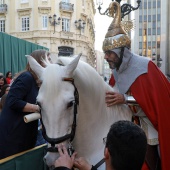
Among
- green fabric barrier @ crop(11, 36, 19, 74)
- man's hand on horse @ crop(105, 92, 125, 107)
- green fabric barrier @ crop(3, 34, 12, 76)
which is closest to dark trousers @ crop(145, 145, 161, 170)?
man's hand on horse @ crop(105, 92, 125, 107)

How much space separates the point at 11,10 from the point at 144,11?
52669mm

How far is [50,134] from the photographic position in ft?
6.81

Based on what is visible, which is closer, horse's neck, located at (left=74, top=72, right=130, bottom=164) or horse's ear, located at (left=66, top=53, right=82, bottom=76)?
horse's ear, located at (left=66, top=53, right=82, bottom=76)

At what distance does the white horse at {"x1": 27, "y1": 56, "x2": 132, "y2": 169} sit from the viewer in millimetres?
2078

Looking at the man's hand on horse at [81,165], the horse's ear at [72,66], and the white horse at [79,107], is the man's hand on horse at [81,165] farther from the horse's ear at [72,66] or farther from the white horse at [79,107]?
the horse's ear at [72,66]

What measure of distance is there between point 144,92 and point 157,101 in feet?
0.46

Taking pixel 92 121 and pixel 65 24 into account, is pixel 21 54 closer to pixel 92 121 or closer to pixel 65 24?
pixel 92 121

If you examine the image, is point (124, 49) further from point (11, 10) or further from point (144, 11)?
point (144, 11)

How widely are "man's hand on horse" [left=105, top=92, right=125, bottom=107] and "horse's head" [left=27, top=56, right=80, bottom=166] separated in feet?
1.51

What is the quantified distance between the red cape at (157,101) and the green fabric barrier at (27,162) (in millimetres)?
1200

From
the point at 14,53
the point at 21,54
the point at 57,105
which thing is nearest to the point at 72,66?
the point at 57,105

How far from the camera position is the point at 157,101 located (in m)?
2.38

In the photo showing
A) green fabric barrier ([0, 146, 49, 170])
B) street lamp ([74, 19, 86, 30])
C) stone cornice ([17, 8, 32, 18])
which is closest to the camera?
green fabric barrier ([0, 146, 49, 170])

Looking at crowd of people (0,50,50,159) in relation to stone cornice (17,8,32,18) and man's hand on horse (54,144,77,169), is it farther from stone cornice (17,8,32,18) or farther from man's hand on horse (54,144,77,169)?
stone cornice (17,8,32,18)
